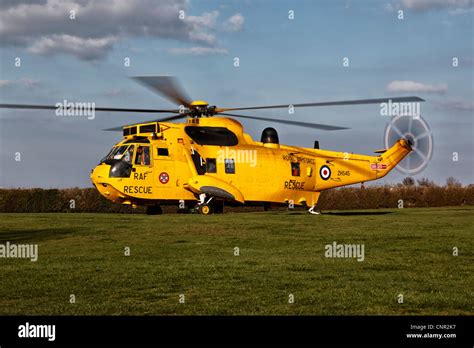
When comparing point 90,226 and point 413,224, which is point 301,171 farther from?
point 90,226

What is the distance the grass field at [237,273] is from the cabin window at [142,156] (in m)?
6.67

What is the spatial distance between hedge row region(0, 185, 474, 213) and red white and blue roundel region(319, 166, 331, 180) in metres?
17.3

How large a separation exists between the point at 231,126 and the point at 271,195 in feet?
14.1

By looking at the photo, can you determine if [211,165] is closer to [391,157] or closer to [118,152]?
[118,152]

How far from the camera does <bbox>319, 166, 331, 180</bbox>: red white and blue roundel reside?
34987 mm

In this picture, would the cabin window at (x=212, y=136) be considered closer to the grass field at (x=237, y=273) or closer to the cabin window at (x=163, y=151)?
the cabin window at (x=163, y=151)

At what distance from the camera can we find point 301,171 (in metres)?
34.1

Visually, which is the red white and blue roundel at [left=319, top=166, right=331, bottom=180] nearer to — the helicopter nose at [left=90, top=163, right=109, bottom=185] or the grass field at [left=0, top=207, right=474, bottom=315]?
the grass field at [left=0, top=207, right=474, bottom=315]

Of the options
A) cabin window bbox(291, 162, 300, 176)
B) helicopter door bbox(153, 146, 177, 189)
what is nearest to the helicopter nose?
helicopter door bbox(153, 146, 177, 189)

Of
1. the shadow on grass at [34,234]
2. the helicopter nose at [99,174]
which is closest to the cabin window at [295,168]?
the helicopter nose at [99,174]

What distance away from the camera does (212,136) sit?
31.8 meters

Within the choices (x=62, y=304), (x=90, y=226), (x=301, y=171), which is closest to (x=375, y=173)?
(x=301, y=171)

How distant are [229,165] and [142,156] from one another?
15.1ft

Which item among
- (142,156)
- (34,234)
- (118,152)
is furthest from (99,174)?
(34,234)
